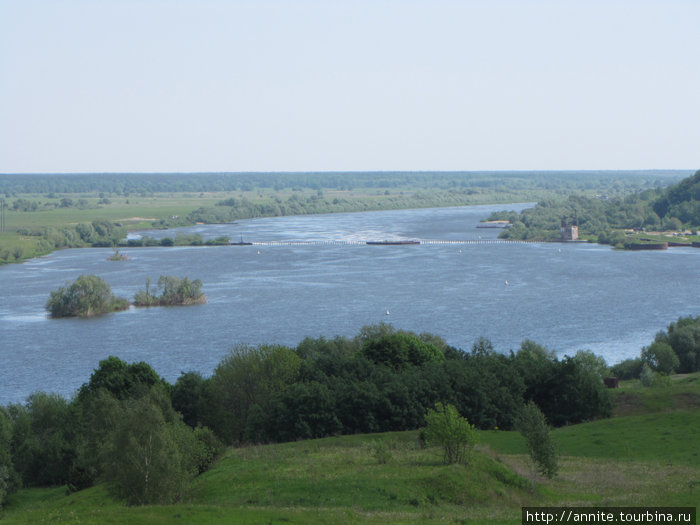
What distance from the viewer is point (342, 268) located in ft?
281

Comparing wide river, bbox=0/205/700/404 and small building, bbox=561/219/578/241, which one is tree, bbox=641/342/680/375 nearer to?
wide river, bbox=0/205/700/404

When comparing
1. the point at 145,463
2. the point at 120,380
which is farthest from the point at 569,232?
the point at 145,463

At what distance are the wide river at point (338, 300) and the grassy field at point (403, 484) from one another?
22.6 m

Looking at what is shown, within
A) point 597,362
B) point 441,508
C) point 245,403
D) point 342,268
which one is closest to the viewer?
point 441,508

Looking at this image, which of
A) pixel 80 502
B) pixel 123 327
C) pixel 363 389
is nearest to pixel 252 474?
pixel 80 502

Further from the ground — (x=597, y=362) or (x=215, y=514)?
(x=215, y=514)

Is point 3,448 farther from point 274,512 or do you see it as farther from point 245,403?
point 274,512

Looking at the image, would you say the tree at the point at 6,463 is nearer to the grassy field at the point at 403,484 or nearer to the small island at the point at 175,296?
the grassy field at the point at 403,484

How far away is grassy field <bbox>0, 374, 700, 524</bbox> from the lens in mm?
14914

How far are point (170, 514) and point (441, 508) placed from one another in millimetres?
5163

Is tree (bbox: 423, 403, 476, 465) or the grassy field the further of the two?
tree (bbox: 423, 403, 476, 465)

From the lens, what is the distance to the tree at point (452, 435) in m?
19.0

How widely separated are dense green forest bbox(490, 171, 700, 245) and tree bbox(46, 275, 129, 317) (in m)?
70.3

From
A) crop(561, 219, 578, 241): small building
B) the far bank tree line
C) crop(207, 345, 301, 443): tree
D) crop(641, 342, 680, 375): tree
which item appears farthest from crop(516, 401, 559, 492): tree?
crop(561, 219, 578, 241): small building
